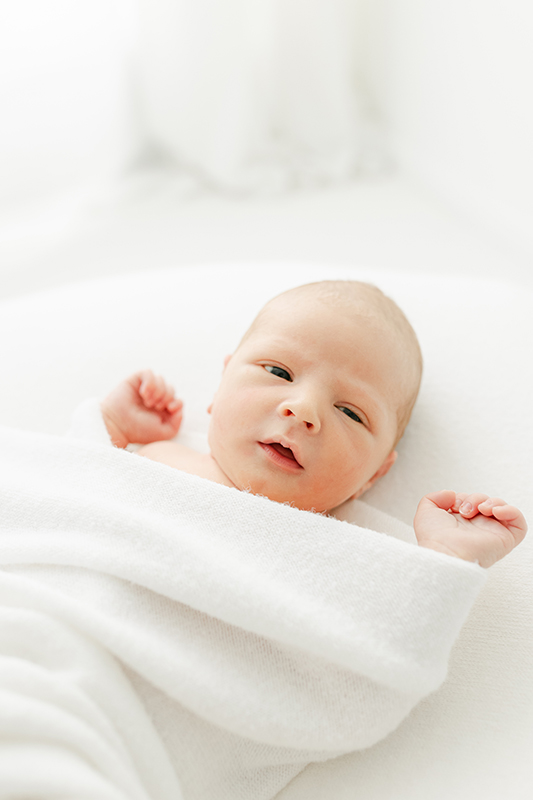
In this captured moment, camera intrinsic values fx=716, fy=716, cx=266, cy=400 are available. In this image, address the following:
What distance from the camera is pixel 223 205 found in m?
2.36

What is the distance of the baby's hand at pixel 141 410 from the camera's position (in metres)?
1.26

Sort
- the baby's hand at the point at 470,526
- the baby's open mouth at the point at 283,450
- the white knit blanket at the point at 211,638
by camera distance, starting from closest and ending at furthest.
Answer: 1. the white knit blanket at the point at 211,638
2. the baby's hand at the point at 470,526
3. the baby's open mouth at the point at 283,450

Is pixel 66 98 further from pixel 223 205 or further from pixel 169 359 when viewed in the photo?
pixel 169 359

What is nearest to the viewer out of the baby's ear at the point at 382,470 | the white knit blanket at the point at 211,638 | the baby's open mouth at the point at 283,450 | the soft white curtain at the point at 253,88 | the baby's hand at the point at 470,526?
the white knit blanket at the point at 211,638

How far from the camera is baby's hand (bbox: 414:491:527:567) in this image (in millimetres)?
939

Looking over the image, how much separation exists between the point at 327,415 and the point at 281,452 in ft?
0.28

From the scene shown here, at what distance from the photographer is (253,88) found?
226cm

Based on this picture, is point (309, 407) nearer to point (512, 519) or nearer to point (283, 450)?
point (283, 450)

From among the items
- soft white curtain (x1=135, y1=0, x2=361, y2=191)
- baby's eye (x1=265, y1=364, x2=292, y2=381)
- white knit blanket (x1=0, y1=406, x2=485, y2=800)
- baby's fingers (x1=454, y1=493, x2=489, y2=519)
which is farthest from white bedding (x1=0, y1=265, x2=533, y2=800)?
soft white curtain (x1=135, y1=0, x2=361, y2=191)

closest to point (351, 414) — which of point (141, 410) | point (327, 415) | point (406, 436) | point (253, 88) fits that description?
point (327, 415)

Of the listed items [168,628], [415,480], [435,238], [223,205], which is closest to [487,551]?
[415,480]

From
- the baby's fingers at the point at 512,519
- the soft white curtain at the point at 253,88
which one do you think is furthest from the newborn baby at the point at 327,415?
the soft white curtain at the point at 253,88

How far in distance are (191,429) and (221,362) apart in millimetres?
153

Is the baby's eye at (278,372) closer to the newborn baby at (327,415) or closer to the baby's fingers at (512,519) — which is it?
the newborn baby at (327,415)
